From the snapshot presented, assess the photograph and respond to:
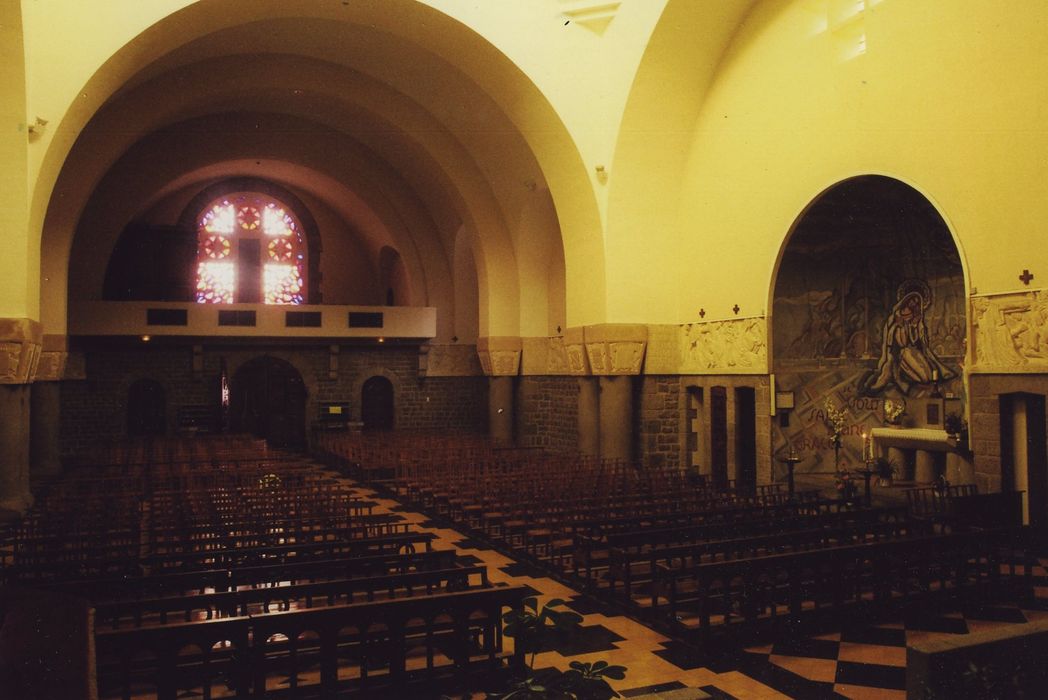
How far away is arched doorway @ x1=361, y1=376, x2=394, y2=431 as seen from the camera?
2706 centimetres

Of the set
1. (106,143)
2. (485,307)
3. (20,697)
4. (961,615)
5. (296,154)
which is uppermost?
(296,154)

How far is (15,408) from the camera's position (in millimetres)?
12453

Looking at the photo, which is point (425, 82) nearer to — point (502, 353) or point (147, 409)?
point (502, 353)

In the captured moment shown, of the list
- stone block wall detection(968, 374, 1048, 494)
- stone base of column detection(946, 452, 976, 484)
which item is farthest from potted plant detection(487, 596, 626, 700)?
stone base of column detection(946, 452, 976, 484)

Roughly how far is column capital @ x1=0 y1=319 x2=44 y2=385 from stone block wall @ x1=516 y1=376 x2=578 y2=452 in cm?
1196

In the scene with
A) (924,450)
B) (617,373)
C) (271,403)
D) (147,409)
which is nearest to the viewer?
(924,450)

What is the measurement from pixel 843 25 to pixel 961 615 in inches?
369

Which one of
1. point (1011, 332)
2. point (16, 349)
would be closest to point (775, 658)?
point (1011, 332)

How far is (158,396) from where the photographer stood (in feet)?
81.4

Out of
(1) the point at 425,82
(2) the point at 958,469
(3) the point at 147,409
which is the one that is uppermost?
(1) the point at 425,82

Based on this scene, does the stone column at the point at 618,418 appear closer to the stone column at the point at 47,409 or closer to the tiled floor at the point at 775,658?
the tiled floor at the point at 775,658

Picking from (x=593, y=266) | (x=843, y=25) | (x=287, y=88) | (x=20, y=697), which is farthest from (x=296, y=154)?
(x=20, y=697)

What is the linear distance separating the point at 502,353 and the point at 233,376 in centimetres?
886

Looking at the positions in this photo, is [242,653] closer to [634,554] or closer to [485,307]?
[634,554]
